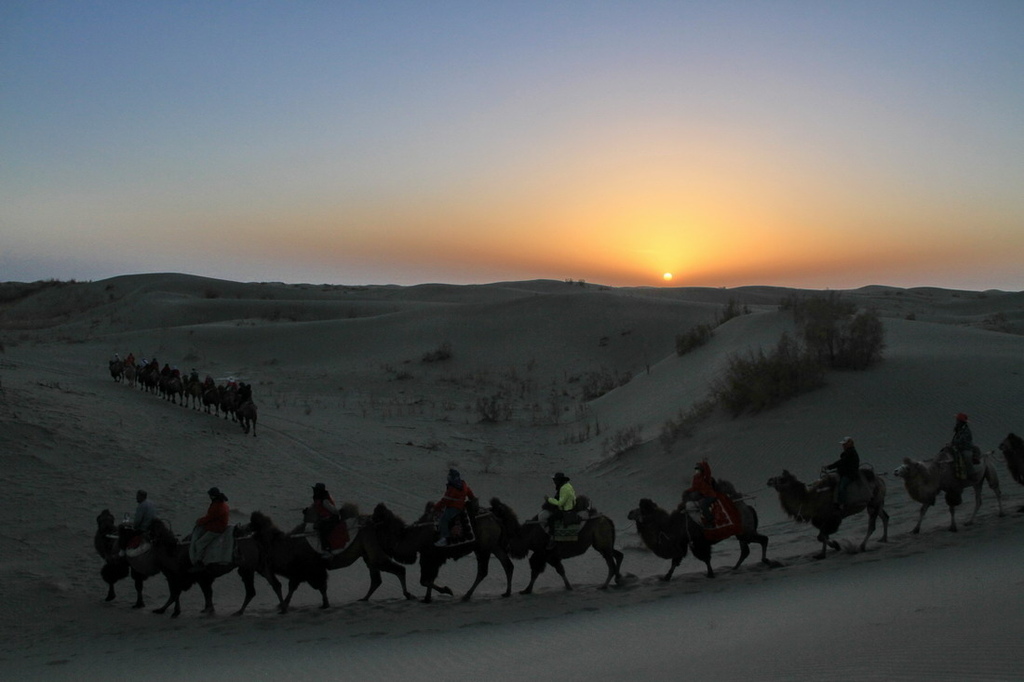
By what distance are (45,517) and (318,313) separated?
67.3m

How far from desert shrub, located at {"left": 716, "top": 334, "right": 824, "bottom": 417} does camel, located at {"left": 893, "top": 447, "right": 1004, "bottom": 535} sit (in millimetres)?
8484

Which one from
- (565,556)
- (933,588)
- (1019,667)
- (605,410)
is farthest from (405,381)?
(1019,667)

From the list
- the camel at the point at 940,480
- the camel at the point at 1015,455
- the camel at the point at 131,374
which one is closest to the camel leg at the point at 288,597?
the camel at the point at 940,480

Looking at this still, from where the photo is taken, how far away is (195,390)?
28422 mm

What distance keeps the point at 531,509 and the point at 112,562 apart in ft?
31.1

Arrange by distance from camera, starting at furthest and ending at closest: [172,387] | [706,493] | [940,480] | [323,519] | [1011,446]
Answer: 1. [172,387]
2. [1011,446]
3. [940,480]
4. [706,493]
5. [323,519]

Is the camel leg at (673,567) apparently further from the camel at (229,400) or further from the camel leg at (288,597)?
the camel at (229,400)

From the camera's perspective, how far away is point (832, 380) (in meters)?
22.9

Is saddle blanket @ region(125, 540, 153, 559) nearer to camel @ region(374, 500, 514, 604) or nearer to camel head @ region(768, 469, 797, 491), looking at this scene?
camel @ region(374, 500, 514, 604)

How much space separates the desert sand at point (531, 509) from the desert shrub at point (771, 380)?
0.46m

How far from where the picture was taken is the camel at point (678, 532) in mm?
12453

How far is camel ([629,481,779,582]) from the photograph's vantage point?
12.5 metres

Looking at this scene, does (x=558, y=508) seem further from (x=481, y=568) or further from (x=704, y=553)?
(x=704, y=553)

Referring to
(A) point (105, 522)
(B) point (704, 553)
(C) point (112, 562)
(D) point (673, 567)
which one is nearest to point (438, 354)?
(A) point (105, 522)
